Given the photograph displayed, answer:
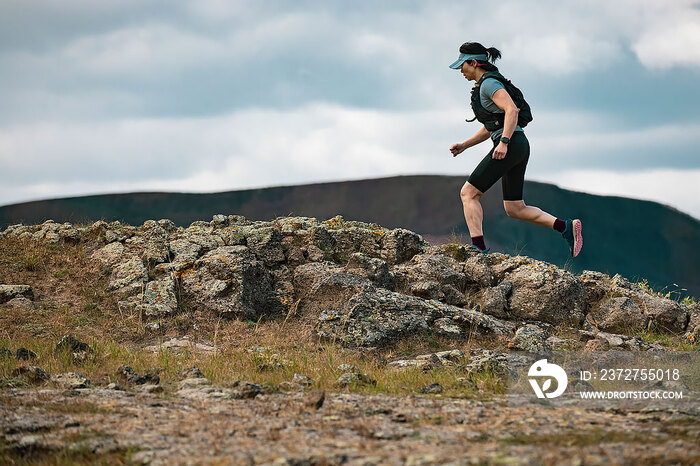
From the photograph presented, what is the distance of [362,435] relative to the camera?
4160 mm

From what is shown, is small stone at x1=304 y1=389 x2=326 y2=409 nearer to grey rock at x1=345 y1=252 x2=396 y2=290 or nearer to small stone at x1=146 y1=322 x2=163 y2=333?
small stone at x1=146 y1=322 x2=163 y2=333

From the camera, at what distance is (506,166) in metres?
8.82

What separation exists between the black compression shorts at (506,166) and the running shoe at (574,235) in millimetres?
1097

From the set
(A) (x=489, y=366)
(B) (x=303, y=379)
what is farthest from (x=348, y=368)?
(A) (x=489, y=366)

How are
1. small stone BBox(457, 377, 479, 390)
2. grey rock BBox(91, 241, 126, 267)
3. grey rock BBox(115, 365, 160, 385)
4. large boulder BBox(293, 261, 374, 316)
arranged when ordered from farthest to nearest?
grey rock BBox(91, 241, 126, 267) → large boulder BBox(293, 261, 374, 316) → grey rock BBox(115, 365, 160, 385) → small stone BBox(457, 377, 479, 390)

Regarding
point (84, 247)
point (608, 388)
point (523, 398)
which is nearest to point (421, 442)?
point (523, 398)

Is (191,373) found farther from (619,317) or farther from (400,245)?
(619,317)

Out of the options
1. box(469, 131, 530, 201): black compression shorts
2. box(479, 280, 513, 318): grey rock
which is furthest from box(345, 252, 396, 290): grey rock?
box(469, 131, 530, 201): black compression shorts

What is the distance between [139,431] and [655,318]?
8375mm

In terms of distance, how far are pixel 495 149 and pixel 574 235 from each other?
1.94 metres

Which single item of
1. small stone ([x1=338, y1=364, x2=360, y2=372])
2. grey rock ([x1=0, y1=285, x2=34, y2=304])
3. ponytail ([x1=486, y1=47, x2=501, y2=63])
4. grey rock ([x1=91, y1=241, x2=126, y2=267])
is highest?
ponytail ([x1=486, y1=47, x2=501, y2=63])

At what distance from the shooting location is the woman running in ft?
28.4

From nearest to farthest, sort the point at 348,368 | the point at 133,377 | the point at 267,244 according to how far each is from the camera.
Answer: the point at 133,377 < the point at 348,368 < the point at 267,244

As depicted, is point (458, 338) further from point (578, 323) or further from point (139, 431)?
point (139, 431)
